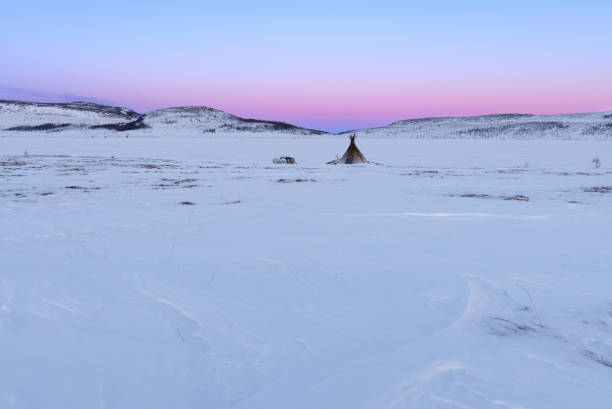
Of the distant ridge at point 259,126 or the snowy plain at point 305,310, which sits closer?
the snowy plain at point 305,310

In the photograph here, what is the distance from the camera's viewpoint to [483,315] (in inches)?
90.4

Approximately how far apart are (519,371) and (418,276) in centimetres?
131

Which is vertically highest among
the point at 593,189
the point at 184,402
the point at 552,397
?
the point at 593,189

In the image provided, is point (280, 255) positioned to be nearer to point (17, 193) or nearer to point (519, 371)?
point (519, 371)

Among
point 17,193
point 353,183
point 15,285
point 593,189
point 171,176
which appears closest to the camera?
point 15,285

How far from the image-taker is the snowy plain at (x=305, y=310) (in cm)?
161

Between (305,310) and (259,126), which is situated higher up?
(259,126)

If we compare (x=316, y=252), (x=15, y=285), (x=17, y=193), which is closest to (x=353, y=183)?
(x=316, y=252)

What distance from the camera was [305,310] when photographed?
240cm

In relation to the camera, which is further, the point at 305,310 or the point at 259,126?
the point at 259,126

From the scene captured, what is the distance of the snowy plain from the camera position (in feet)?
5.27

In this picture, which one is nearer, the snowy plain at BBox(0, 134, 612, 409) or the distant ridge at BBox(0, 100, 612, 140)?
the snowy plain at BBox(0, 134, 612, 409)

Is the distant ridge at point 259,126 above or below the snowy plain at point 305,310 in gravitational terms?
above

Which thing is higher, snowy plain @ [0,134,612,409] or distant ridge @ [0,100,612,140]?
distant ridge @ [0,100,612,140]
